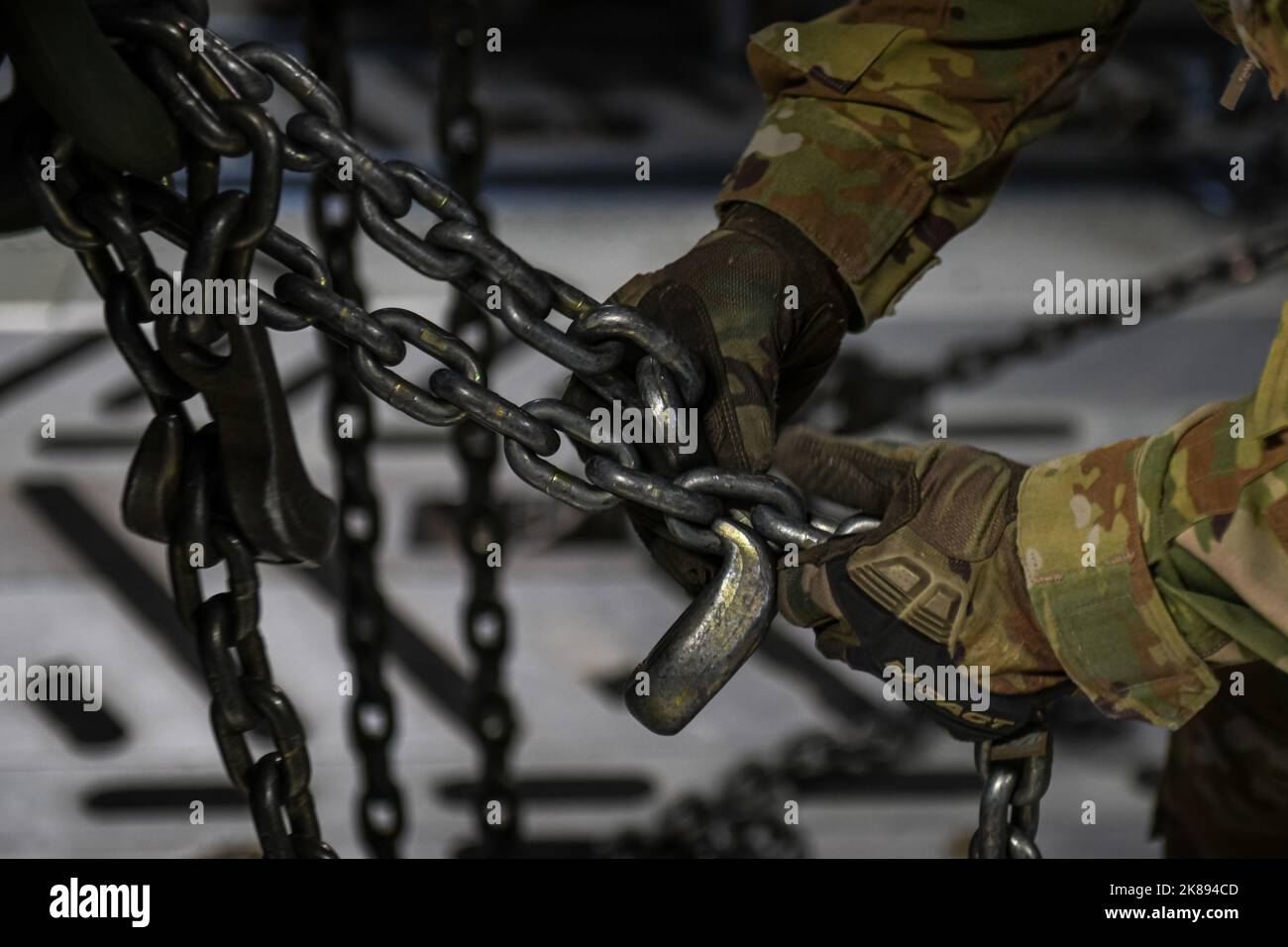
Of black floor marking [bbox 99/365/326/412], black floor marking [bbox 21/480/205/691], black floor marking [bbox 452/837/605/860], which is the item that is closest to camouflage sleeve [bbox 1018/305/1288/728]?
black floor marking [bbox 452/837/605/860]

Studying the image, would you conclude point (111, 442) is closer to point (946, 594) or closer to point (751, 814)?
point (751, 814)

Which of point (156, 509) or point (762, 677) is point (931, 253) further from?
point (762, 677)

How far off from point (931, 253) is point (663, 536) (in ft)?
1.13

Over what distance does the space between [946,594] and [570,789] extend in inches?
58.1

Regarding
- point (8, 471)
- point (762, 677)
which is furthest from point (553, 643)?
point (8, 471)

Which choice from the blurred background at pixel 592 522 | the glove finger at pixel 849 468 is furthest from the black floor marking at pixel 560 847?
the glove finger at pixel 849 468

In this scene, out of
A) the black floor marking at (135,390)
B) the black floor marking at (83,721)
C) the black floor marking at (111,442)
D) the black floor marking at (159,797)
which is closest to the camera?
the black floor marking at (159,797)

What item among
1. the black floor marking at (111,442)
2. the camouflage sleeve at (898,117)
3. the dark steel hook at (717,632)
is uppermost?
the black floor marking at (111,442)

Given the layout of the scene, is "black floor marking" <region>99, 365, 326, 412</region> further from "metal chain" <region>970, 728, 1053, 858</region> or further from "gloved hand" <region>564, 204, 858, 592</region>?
"metal chain" <region>970, 728, 1053, 858</region>

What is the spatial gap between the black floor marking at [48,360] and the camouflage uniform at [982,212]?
243 cm

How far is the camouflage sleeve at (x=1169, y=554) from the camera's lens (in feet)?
2.55

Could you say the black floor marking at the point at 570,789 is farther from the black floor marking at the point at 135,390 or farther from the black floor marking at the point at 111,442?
the black floor marking at the point at 135,390

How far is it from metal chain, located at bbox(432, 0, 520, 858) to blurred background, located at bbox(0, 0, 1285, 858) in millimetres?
25

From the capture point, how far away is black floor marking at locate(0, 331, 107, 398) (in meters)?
3.12
